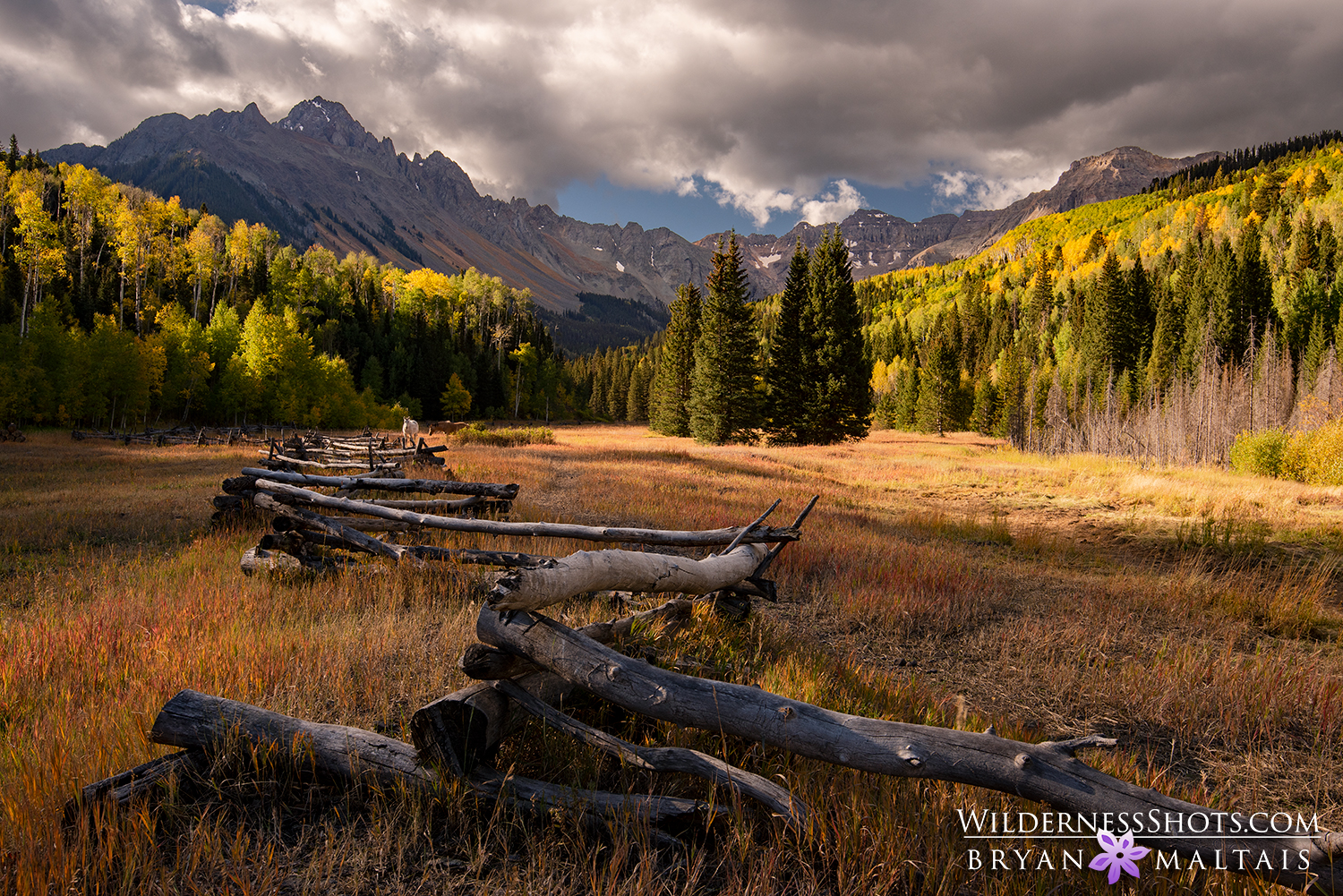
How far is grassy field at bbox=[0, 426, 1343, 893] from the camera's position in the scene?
6.91ft

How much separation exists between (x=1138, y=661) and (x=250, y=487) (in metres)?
11.7

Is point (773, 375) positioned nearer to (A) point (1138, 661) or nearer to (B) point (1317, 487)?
(B) point (1317, 487)

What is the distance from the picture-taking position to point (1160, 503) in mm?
13078

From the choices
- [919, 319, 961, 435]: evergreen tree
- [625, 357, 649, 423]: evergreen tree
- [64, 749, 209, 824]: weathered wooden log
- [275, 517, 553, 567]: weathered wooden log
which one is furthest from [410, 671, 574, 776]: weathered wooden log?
[625, 357, 649, 423]: evergreen tree

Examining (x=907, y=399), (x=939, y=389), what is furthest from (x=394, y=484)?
(x=907, y=399)

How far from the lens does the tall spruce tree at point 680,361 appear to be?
152 feet

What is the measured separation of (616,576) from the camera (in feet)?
12.5

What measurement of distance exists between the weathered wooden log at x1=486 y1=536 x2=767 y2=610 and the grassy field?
0.53 meters

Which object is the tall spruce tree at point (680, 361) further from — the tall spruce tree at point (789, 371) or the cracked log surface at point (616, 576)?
the cracked log surface at point (616, 576)

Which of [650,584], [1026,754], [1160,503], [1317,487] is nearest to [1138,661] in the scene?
[1026,754]

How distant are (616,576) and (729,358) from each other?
33592 mm

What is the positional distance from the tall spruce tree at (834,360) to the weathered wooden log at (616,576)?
3070cm

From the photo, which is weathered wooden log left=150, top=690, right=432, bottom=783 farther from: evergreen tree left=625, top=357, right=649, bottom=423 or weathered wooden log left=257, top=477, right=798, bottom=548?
evergreen tree left=625, top=357, right=649, bottom=423

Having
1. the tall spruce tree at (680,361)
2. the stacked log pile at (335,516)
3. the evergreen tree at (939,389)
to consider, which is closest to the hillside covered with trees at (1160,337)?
the evergreen tree at (939,389)
